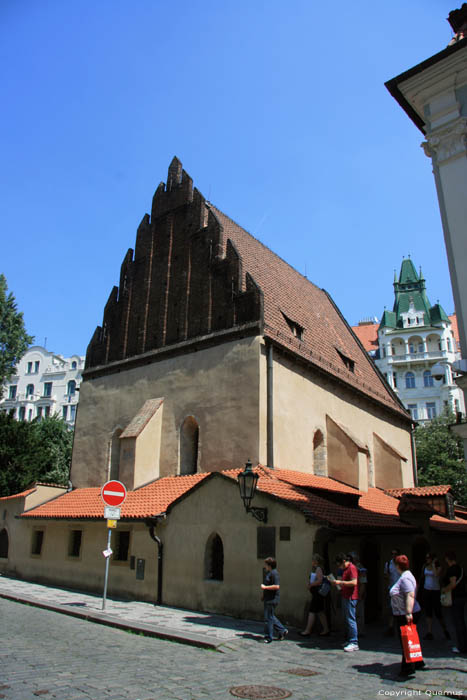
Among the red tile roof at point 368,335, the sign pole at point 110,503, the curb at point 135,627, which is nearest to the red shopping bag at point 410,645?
the curb at point 135,627

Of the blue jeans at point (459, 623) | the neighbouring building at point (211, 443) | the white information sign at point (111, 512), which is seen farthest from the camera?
the neighbouring building at point (211, 443)

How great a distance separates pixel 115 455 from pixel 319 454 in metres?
7.56

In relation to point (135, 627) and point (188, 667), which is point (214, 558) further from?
point (188, 667)

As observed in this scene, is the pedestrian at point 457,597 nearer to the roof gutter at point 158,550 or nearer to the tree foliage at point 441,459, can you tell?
the roof gutter at point 158,550

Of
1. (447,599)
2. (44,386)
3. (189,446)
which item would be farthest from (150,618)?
(44,386)

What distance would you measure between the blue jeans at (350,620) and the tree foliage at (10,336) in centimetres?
3428

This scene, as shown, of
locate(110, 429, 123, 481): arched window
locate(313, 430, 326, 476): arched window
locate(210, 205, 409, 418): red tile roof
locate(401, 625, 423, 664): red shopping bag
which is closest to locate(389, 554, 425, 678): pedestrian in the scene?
locate(401, 625, 423, 664): red shopping bag

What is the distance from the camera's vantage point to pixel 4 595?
14562 mm

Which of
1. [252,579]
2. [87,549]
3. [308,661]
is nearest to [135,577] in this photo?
[87,549]

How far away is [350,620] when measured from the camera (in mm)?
9359

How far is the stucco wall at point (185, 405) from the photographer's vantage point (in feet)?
53.2

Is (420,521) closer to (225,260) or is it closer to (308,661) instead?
(308,661)

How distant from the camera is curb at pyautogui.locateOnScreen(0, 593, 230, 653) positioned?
29.5 feet

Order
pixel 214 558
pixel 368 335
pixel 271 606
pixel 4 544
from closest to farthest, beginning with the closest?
1. pixel 271 606
2. pixel 214 558
3. pixel 4 544
4. pixel 368 335
